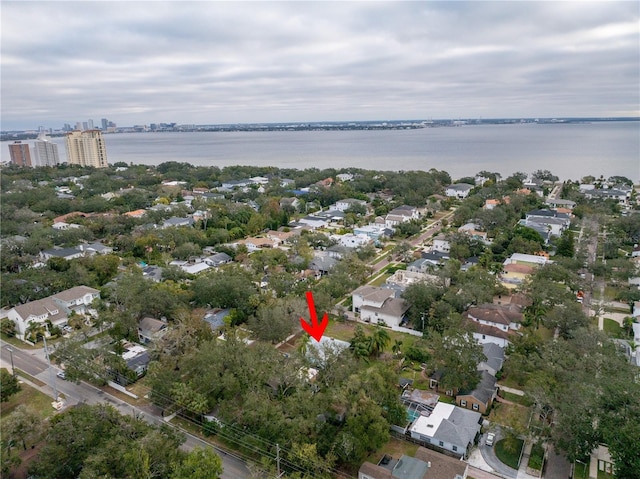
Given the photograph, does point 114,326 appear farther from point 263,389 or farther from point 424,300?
point 424,300

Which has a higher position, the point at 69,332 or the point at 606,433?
the point at 606,433

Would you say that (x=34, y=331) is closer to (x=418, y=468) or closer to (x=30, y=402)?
(x=30, y=402)

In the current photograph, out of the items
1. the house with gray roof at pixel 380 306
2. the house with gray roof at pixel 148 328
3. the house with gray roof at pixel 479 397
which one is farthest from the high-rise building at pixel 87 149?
the house with gray roof at pixel 479 397

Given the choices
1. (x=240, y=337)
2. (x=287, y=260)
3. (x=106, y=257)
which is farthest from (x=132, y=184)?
(x=240, y=337)

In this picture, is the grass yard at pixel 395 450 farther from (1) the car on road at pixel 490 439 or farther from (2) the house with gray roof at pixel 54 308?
(2) the house with gray roof at pixel 54 308

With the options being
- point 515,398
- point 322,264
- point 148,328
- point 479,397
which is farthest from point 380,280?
point 148,328

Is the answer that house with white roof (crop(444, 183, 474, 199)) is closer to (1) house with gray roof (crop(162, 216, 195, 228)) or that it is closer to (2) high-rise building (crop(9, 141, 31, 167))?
(1) house with gray roof (crop(162, 216, 195, 228))

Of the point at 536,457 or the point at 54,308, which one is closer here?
the point at 536,457

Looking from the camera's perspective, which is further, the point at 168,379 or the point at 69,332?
the point at 69,332
